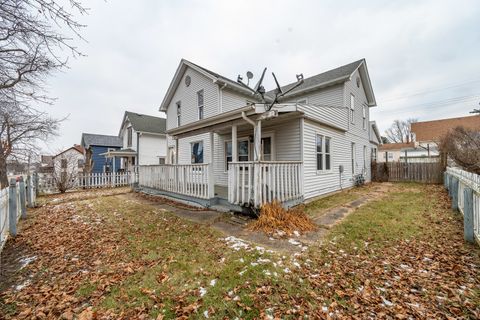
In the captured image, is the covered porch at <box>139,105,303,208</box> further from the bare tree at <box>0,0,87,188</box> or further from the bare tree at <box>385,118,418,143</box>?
the bare tree at <box>385,118,418,143</box>

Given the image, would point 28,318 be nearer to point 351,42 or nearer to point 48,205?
point 48,205

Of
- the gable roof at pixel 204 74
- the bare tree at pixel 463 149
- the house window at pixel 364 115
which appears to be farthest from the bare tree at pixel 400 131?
the gable roof at pixel 204 74

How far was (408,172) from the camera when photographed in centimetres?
1438

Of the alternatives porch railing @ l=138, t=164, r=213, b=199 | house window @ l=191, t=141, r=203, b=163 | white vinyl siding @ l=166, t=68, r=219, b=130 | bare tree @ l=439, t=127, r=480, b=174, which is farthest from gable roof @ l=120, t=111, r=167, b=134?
bare tree @ l=439, t=127, r=480, b=174

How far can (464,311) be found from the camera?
2281 mm

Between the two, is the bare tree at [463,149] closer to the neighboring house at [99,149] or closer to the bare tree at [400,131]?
the neighboring house at [99,149]

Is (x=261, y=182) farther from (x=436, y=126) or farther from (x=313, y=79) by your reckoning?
(x=436, y=126)

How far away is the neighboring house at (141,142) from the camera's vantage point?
18.7m

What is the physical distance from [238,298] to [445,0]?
15.0 metres

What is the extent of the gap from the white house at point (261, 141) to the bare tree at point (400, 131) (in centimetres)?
4183

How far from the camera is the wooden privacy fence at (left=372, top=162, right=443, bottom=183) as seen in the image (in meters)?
13.2

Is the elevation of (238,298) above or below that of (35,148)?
below

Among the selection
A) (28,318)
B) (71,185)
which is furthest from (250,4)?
(71,185)

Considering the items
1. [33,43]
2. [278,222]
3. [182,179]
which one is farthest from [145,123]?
[278,222]
